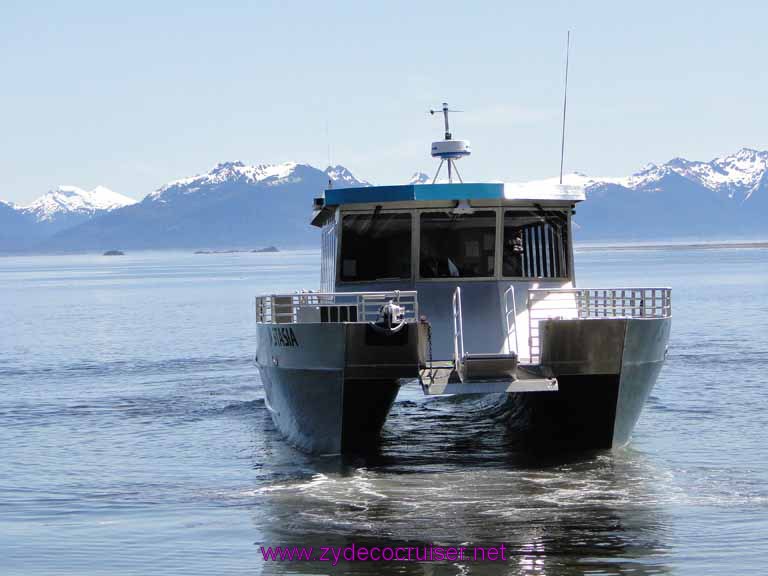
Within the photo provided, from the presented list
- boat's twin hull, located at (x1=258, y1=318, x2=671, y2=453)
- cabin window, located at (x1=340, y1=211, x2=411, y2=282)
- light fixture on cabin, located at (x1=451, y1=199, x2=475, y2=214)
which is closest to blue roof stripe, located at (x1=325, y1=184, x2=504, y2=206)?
light fixture on cabin, located at (x1=451, y1=199, x2=475, y2=214)

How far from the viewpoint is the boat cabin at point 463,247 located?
57.7 ft

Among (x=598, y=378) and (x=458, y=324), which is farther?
(x=458, y=324)

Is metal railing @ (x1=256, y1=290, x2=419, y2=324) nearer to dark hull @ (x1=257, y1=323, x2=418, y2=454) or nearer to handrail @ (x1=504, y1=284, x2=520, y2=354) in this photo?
dark hull @ (x1=257, y1=323, x2=418, y2=454)

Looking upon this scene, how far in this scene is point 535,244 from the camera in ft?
60.0

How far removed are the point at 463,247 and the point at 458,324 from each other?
1184 mm

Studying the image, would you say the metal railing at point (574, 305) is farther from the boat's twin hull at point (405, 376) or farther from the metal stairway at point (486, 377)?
the metal stairway at point (486, 377)

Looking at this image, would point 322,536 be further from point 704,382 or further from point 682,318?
point 682,318

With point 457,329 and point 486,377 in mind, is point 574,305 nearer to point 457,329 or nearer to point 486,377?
point 457,329

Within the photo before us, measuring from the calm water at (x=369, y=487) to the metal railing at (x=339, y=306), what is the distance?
2019 millimetres

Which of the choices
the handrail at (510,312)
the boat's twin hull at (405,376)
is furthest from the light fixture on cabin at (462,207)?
the boat's twin hull at (405,376)

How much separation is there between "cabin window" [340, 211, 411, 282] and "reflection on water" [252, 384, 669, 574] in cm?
266

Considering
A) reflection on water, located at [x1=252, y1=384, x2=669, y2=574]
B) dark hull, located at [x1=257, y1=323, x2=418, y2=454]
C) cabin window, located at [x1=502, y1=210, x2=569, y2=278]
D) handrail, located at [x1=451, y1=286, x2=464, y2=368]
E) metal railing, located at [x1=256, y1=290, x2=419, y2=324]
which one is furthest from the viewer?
cabin window, located at [x1=502, y1=210, x2=569, y2=278]

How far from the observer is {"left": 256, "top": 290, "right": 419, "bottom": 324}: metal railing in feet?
52.7

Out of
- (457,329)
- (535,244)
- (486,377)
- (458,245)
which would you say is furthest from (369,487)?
(535,244)
